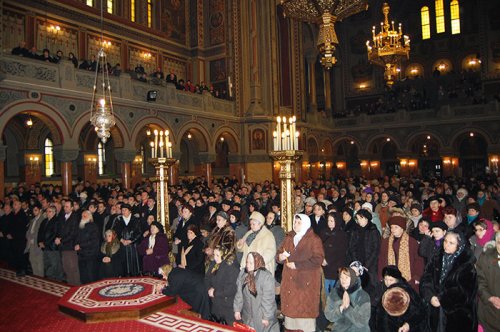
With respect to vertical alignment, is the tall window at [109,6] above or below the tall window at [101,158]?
above

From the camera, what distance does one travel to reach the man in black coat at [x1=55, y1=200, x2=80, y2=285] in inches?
301

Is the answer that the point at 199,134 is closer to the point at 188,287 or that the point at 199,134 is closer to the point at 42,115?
the point at 42,115

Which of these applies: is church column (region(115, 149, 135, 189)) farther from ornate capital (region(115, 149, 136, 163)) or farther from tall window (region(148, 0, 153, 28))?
tall window (region(148, 0, 153, 28))

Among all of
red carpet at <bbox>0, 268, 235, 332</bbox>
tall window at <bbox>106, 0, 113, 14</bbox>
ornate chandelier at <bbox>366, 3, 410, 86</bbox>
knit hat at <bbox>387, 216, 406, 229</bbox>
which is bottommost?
red carpet at <bbox>0, 268, 235, 332</bbox>

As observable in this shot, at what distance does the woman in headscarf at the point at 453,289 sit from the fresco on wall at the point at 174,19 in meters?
21.1

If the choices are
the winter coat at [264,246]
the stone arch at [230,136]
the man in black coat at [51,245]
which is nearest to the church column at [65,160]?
the man in black coat at [51,245]

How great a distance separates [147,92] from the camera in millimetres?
16969

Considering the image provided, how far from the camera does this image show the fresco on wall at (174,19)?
22.8 m

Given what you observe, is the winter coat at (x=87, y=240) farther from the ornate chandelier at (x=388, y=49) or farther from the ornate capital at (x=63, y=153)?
the ornate chandelier at (x=388, y=49)

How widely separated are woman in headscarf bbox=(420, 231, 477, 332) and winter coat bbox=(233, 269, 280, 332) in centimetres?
175

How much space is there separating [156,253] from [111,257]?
95 cm

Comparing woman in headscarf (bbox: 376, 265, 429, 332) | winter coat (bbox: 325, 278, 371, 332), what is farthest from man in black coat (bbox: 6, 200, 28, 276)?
woman in headscarf (bbox: 376, 265, 429, 332)

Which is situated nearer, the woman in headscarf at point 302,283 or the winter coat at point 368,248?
the woman in headscarf at point 302,283

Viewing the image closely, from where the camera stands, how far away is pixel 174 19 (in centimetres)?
2345
